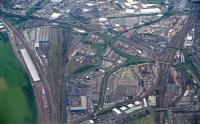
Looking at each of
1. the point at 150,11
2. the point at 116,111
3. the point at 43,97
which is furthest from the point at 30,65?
the point at 150,11

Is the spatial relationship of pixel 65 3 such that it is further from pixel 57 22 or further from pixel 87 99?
pixel 87 99

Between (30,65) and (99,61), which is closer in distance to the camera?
(30,65)

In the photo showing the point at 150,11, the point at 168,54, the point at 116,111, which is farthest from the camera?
the point at 150,11

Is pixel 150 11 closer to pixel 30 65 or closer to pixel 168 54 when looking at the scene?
pixel 168 54

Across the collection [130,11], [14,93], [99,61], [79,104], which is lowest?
[79,104]

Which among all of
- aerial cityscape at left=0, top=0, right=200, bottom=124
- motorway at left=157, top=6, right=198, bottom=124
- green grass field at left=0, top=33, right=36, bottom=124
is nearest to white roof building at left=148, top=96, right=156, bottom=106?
aerial cityscape at left=0, top=0, right=200, bottom=124

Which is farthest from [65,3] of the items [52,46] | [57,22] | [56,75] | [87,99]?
[87,99]

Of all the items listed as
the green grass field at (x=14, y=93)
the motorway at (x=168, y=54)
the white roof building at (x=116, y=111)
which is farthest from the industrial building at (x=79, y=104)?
the motorway at (x=168, y=54)
